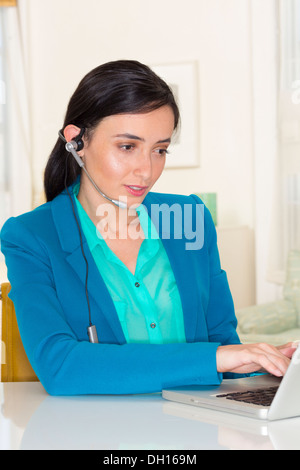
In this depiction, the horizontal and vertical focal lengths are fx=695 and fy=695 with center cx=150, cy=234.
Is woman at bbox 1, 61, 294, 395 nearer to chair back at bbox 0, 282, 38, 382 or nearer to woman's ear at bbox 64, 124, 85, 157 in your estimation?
woman's ear at bbox 64, 124, 85, 157

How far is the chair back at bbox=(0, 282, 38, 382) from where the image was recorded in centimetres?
164

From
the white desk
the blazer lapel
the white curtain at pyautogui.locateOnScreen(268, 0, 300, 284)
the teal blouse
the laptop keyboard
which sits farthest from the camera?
the white curtain at pyautogui.locateOnScreen(268, 0, 300, 284)

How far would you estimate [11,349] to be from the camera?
165 centimetres

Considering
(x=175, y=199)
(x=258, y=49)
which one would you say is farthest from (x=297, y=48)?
(x=175, y=199)

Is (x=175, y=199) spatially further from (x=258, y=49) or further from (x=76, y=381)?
(x=258, y=49)

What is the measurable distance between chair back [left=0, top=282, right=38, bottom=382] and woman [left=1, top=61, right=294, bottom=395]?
133 millimetres

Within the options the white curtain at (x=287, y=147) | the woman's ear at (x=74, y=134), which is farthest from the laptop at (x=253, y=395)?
the white curtain at (x=287, y=147)

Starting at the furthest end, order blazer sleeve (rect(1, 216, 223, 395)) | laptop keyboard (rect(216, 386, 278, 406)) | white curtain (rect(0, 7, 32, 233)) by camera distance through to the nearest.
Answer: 1. white curtain (rect(0, 7, 32, 233))
2. blazer sleeve (rect(1, 216, 223, 395))
3. laptop keyboard (rect(216, 386, 278, 406))

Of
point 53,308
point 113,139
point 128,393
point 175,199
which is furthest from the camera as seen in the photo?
point 175,199

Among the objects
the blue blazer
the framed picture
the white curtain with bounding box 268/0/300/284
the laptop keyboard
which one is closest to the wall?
the framed picture

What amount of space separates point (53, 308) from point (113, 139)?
1.45ft

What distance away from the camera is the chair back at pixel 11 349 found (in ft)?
5.39

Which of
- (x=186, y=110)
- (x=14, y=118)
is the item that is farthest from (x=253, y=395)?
(x=14, y=118)

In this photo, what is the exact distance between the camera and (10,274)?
1.55 m
